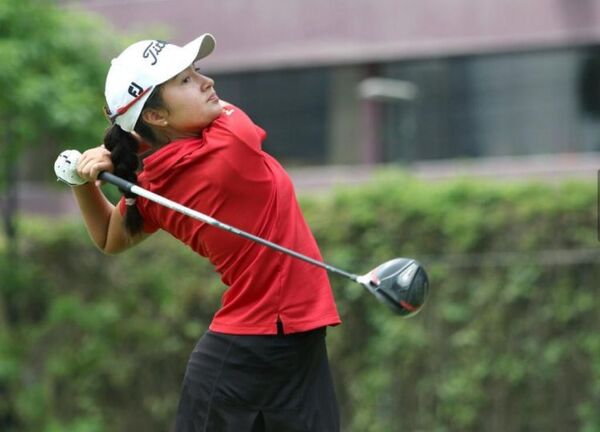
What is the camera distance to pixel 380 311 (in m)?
9.76

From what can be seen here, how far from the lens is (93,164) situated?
4574 mm

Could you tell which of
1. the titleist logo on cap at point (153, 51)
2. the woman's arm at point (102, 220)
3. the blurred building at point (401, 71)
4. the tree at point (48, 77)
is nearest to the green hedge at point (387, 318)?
the tree at point (48, 77)

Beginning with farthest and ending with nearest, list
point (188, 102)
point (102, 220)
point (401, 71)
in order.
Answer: point (401, 71)
point (102, 220)
point (188, 102)

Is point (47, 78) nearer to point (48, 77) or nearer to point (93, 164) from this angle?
point (48, 77)

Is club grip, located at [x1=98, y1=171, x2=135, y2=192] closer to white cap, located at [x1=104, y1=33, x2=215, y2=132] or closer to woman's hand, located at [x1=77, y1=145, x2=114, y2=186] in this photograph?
woman's hand, located at [x1=77, y1=145, x2=114, y2=186]

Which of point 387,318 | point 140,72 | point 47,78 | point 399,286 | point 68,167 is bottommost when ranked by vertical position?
point 387,318

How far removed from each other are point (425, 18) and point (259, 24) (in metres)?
2.38

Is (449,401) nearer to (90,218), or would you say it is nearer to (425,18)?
(90,218)

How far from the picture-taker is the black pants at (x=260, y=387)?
4629 millimetres

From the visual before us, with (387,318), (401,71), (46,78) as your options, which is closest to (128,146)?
(46,78)

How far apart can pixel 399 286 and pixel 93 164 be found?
1.10 m

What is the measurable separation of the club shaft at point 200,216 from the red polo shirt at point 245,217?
0.23ft

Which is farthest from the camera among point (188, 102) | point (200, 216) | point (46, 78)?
point (46, 78)

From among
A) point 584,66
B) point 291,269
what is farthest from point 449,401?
point 584,66
